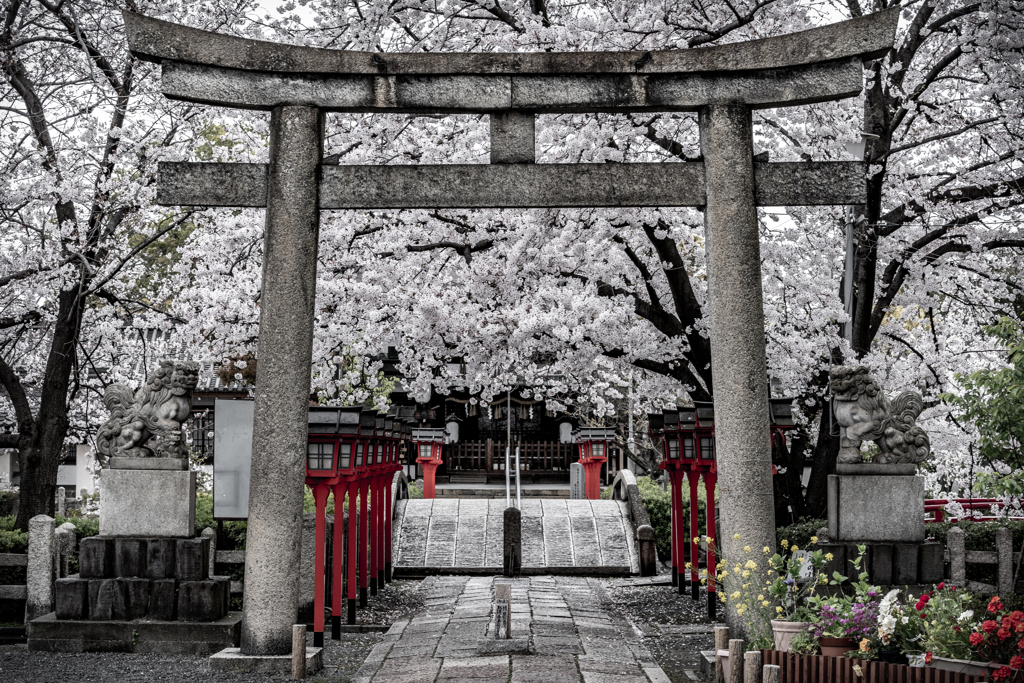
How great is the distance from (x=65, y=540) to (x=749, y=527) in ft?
22.8

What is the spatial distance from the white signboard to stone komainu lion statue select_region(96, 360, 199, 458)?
23.2 inches

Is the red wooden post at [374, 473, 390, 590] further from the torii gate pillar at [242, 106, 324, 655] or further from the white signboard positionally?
the torii gate pillar at [242, 106, 324, 655]

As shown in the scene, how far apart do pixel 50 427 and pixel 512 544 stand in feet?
23.2

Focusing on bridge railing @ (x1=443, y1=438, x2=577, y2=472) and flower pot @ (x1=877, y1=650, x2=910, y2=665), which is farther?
bridge railing @ (x1=443, y1=438, x2=577, y2=472)

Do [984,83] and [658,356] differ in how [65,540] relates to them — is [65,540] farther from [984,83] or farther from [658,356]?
[984,83]

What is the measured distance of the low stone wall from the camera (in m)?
15.7

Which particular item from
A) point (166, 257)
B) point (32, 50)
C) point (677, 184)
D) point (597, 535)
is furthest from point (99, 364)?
point (677, 184)

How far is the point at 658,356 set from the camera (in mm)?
13453

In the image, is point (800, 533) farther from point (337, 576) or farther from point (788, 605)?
point (337, 576)

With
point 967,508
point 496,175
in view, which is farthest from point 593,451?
point 496,175

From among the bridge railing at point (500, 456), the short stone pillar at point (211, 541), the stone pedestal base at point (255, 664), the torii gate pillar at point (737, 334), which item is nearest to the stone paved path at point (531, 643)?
the stone pedestal base at point (255, 664)

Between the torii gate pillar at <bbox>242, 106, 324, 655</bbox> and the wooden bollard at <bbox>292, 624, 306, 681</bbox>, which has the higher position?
the torii gate pillar at <bbox>242, 106, 324, 655</bbox>

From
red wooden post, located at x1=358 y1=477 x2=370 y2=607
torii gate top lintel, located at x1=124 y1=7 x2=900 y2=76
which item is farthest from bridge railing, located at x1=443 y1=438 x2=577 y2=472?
torii gate top lintel, located at x1=124 y1=7 x2=900 y2=76

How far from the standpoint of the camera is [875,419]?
7.99 meters
